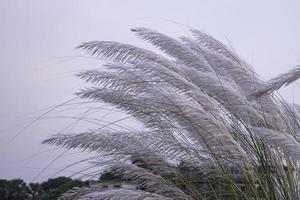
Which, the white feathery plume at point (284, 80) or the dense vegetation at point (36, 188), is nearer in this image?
the white feathery plume at point (284, 80)

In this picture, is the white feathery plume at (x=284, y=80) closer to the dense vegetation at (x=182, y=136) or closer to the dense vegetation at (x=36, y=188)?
the dense vegetation at (x=182, y=136)

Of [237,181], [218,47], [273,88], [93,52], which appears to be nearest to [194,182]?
[237,181]

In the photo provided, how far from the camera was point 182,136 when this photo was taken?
3.46 m

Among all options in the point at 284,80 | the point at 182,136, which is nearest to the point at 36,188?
the point at 182,136

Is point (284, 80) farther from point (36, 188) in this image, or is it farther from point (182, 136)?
point (36, 188)

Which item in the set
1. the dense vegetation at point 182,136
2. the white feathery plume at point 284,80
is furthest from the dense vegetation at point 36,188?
the white feathery plume at point 284,80

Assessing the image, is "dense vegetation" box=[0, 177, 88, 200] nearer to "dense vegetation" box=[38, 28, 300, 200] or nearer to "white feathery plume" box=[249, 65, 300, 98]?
"dense vegetation" box=[38, 28, 300, 200]

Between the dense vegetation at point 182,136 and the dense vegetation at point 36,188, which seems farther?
the dense vegetation at point 36,188

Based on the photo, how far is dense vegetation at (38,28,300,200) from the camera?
10.4ft

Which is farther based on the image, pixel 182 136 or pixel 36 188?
pixel 36 188

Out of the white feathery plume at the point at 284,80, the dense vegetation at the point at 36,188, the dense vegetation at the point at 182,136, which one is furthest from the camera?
the dense vegetation at the point at 36,188

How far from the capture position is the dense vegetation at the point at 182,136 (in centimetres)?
318

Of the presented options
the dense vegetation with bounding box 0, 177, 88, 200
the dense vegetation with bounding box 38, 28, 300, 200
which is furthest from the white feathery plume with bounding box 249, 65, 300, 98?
the dense vegetation with bounding box 0, 177, 88, 200

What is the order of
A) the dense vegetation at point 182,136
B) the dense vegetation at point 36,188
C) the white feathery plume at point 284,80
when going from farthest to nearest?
1. the dense vegetation at point 36,188
2. the dense vegetation at point 182,136
3. the white feathery plume at point 284,80
